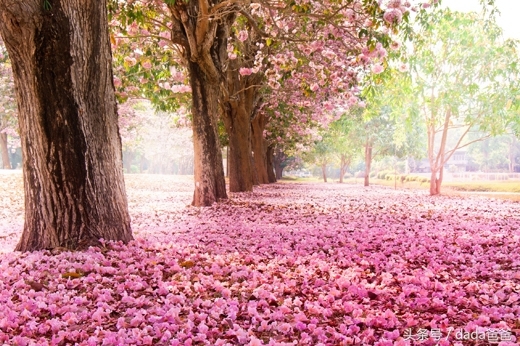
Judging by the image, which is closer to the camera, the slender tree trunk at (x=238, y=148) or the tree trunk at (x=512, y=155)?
the slender tree trunk at (x=238, y=148)

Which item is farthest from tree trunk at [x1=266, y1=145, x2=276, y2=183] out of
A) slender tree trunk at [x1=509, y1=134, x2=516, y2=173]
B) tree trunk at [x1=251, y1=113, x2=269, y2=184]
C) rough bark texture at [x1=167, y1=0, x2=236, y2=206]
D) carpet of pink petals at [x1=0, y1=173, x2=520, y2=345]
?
slender tree trunk at [x1=509, y1=134, x2=516, y2=173]

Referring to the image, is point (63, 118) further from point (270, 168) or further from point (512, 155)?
point (512, 155)

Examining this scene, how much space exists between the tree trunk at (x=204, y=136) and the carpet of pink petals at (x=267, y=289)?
15.0 ft

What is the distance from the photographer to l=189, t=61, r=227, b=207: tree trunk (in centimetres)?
1220

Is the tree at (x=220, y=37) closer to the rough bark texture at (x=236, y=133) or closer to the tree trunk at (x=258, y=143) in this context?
the rough bark texture at (x=236, y=133)

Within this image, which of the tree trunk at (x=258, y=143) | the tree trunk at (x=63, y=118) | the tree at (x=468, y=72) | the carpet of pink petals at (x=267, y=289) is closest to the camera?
the carpet of pink petals at (x=267, y=289)

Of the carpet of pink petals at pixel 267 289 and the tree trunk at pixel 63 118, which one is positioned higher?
the tree trunk at pixel 63 118

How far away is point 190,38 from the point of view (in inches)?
450

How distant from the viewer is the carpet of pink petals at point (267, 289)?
3.32 meters

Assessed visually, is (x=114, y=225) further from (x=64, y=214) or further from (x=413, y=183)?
(x=413, y=183)

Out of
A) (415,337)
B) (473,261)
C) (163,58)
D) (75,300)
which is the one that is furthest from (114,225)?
(163,58)

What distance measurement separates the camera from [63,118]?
18.1 feet

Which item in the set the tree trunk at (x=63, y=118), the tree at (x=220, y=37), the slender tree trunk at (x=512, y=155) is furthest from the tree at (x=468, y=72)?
the slender tree trunk at (x=512, y=155)

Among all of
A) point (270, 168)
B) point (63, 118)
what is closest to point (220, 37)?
point (63, 118)
